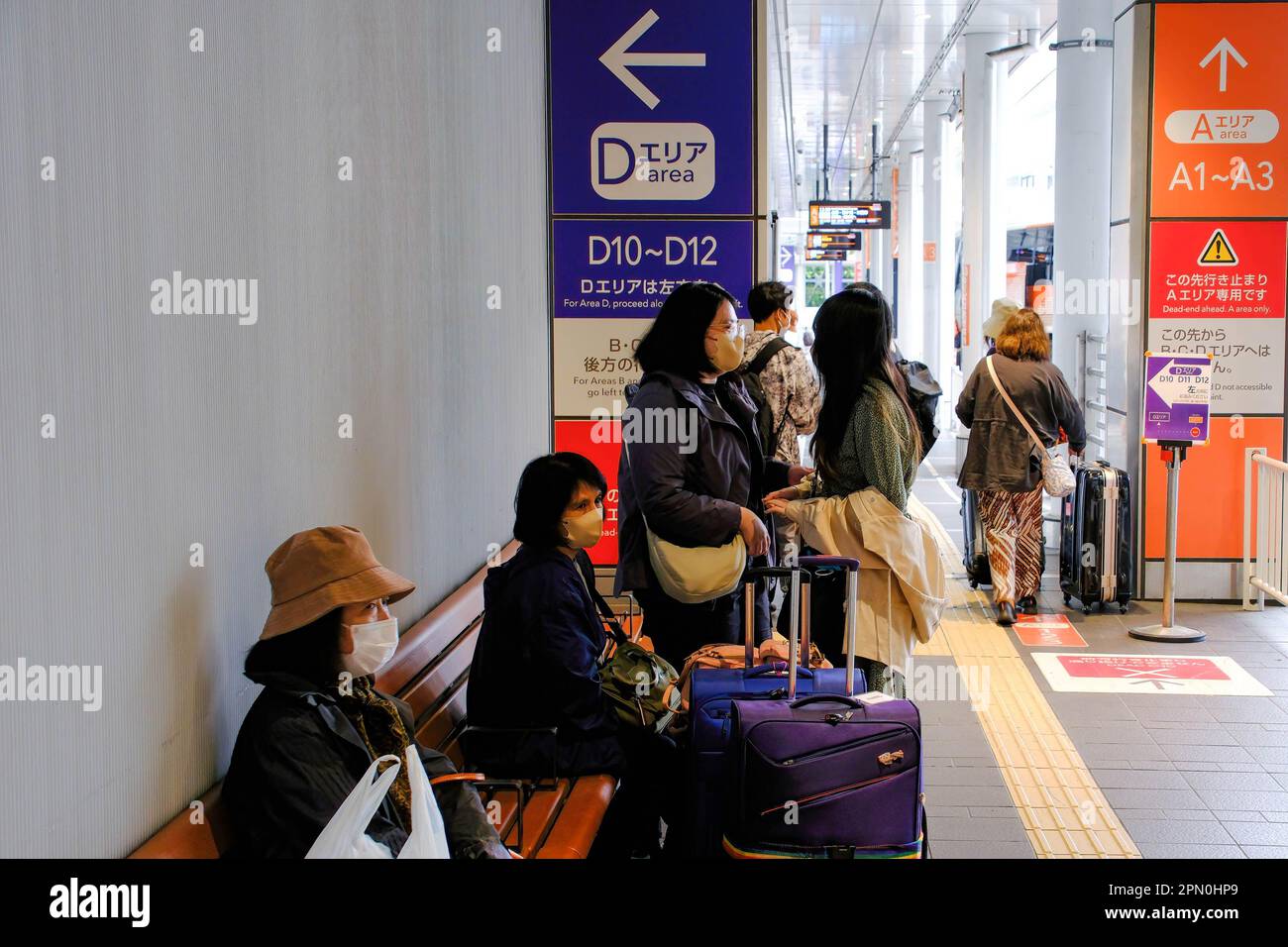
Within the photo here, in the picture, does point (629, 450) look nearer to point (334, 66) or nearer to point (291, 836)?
point (334, 66)

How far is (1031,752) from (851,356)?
7.50ft

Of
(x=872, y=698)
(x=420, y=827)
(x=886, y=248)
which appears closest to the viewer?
(x=420, y=827)

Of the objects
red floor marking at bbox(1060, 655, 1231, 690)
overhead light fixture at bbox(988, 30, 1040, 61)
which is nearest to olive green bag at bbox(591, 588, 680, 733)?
red floor marking at bbox(1060, 655, 1231, 690)

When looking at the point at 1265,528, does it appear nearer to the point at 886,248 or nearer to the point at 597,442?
the point at 597,442

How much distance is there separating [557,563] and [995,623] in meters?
5.20

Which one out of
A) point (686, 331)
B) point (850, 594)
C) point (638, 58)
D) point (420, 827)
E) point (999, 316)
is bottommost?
point (420, 827)

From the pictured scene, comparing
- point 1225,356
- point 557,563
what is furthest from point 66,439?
point 1225,356

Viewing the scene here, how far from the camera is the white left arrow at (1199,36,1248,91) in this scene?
27.7ft

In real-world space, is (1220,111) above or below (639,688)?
above

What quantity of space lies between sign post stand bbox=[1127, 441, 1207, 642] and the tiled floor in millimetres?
59

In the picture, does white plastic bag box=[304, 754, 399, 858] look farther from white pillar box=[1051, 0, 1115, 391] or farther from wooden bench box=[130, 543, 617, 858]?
white pillar box=[1051, 0, 1115, 391]

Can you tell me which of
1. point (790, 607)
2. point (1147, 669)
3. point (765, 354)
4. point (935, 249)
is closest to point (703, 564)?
point (790, 607)

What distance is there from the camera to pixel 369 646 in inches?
110

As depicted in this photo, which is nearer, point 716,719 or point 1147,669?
point 716,719
